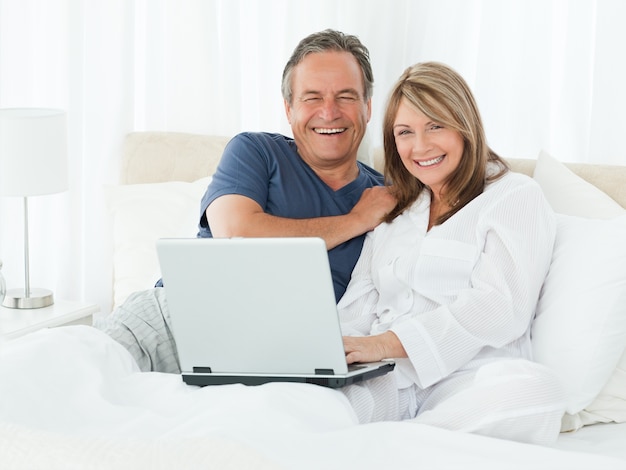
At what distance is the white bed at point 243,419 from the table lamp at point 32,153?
2.98ft

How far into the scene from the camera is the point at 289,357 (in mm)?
1678

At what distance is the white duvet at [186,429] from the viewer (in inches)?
50.3

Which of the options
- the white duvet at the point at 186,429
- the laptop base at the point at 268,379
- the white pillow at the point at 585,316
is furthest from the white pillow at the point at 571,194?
the white duvet at the point at 186,429

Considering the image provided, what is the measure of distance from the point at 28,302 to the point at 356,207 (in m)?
1.11

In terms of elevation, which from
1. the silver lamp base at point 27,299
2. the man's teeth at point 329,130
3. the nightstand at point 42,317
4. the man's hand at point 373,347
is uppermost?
the man's teeth at point 329,130

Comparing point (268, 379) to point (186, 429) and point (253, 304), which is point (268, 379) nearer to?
point (253, 304)

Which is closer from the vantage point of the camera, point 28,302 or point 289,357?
point 289,357

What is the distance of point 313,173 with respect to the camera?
2.39m

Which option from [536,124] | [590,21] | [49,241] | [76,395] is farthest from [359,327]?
[49,241]

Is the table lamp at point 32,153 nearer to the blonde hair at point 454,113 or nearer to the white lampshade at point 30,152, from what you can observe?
the white lampshade at point 30,152

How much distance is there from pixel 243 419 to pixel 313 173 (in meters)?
1.07

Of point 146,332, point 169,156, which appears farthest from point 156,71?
point 146,332

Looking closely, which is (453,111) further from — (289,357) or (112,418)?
(112,418)

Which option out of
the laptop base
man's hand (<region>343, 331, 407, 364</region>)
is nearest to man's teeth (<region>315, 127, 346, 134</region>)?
man's hand (<region>343, 331, 407, 364</region>)
